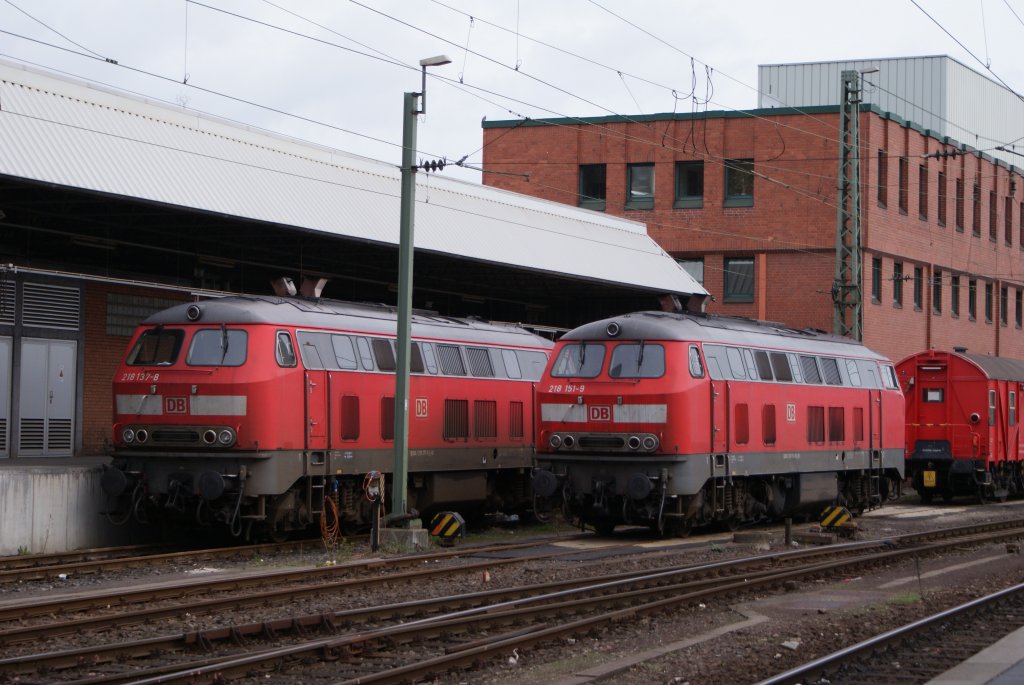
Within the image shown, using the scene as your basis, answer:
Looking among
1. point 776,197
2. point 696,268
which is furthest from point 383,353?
point 696,268

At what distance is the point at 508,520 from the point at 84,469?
897 centimetres

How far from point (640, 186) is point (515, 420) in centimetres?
2411

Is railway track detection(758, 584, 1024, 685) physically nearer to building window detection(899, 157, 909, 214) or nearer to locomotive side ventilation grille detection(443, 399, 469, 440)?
locomotive side ventilation grille detection(443, 399, 469, 440)

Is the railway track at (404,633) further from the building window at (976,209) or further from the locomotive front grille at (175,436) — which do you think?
the building window at (976,209)

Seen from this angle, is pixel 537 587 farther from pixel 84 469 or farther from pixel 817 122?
pixel 817 122

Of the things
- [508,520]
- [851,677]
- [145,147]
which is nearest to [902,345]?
[508,520]

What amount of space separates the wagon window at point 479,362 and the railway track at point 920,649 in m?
11.1

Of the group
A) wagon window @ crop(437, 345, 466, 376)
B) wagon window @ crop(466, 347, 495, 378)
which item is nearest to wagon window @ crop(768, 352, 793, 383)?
wagon window @ crop(466, 347, 495, 378)

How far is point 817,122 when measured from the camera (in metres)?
44.6

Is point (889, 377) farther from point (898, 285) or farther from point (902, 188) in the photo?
point (902, 188)

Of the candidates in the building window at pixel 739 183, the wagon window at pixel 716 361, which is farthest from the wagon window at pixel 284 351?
the building window at pixel 739 183

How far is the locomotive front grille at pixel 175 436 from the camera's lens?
19.6 m

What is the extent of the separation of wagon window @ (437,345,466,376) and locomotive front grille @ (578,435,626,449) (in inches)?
111

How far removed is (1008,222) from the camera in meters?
57.7
